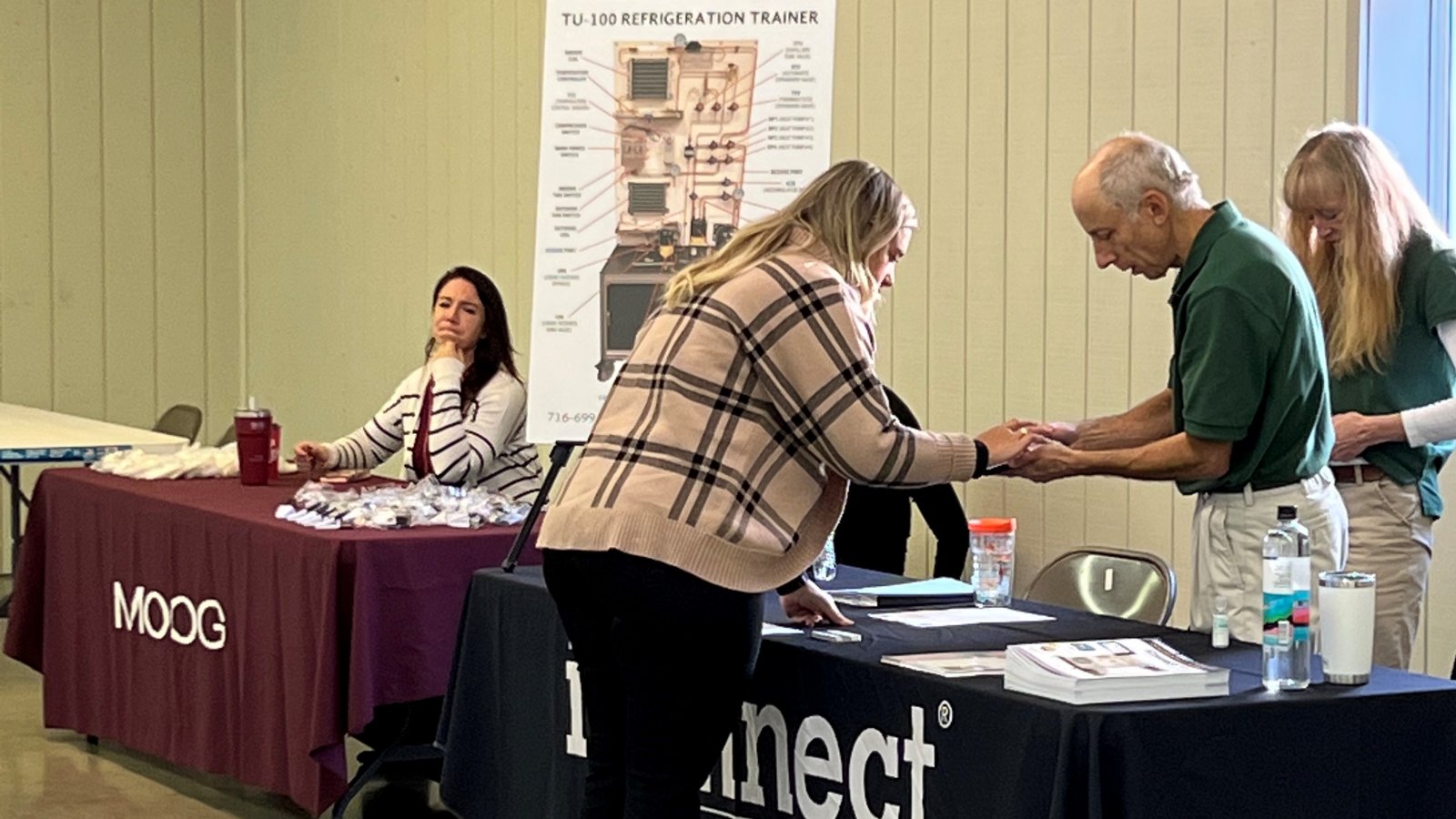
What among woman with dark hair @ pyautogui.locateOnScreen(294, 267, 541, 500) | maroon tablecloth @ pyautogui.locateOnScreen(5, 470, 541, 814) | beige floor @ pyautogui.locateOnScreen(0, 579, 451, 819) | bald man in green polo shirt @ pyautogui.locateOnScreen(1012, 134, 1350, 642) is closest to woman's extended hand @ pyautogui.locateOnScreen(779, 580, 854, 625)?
bald man in green polo shirt @ pyautogui.locateOnScreen(1012, 134, 1350, 642)

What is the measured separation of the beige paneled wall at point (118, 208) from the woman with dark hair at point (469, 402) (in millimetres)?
4276

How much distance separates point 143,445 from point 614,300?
1896 mm

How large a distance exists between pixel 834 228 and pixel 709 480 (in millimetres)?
425

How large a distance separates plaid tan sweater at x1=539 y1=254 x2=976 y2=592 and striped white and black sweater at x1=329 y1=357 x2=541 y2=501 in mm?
2105

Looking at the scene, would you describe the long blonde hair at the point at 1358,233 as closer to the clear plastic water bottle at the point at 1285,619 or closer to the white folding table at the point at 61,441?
the clear plastic water bottle at the point at 1285,619

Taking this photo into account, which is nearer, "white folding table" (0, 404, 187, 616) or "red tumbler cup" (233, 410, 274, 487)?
"red tumbler cup" (233, 410, 274, 487)

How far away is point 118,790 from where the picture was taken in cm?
479

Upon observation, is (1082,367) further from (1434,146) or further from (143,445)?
(143,445)

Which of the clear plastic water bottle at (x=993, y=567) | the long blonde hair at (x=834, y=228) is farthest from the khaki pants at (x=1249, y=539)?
the long blonde hair at (x=834, y=228)

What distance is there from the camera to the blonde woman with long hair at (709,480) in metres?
2.64

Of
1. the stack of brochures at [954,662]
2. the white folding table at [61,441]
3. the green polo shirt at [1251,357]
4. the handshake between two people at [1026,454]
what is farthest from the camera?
the white folding table at [61,441]

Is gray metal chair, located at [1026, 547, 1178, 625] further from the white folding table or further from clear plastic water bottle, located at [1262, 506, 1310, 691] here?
the white folding table

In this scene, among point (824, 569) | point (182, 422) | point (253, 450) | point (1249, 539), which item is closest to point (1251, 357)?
point (1249, 539)

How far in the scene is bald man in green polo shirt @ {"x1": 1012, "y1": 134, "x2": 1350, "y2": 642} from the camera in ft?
9.11
